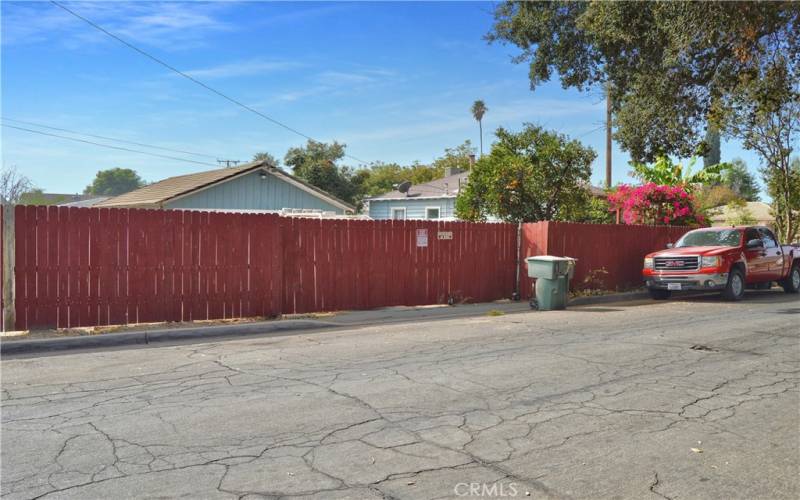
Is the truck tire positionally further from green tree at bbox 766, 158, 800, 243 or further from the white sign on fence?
the white sign on fence

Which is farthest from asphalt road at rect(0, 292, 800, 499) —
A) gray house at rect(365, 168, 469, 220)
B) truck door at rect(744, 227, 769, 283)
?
gray house at rect(365, 168, 469, 220)

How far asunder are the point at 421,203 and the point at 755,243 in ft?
61.9

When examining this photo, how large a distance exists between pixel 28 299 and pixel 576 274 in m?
12.7

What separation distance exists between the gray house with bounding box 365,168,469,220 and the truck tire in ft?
51.1

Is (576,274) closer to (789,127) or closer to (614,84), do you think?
(614,84)

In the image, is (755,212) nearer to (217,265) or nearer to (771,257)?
(771,257)

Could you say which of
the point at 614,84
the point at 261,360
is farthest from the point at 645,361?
the point at 614,84

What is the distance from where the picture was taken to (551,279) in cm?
1405

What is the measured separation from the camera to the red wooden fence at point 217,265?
9953mm

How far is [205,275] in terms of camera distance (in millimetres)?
11289

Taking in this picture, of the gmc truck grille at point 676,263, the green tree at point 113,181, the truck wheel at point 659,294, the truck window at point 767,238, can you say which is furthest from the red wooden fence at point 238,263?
the green tree at point 113,181

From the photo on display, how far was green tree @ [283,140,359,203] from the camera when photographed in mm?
39156

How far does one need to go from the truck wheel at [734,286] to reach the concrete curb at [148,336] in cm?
1026

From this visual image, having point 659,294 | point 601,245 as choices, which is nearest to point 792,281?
point 659,294
